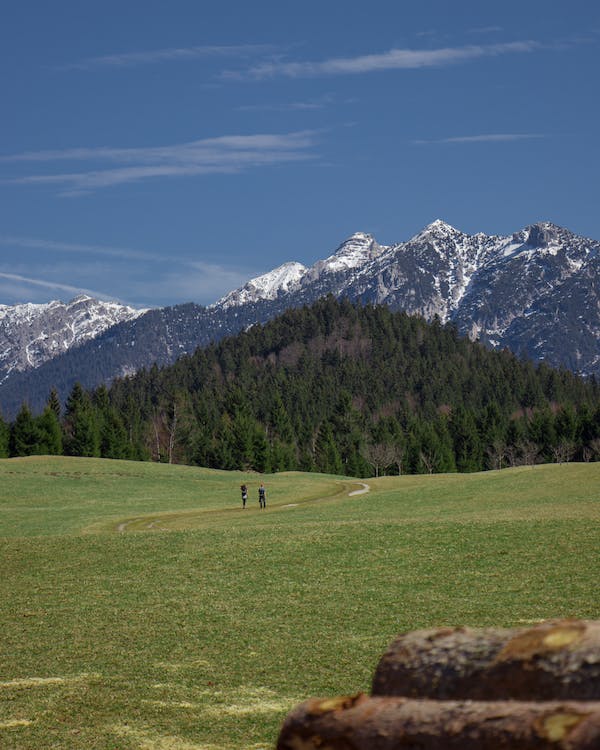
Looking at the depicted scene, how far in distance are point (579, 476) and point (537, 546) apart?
36669 millimetres

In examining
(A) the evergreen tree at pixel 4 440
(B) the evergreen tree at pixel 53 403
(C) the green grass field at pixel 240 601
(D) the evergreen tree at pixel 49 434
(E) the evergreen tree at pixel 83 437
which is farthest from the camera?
(B) the evergreen tree at pixel 53 403

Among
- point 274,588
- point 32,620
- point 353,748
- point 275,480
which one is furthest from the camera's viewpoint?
point 275,480

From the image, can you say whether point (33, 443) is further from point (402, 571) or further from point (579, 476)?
point (402, 571)

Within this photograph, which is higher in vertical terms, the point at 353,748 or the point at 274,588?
the point at 353,748

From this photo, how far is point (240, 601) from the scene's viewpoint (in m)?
30.5

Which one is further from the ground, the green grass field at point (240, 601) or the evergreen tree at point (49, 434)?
the evergreen tree at point (49, 434)

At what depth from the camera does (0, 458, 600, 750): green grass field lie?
18609 millimetres

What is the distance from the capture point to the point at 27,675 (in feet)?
71.5

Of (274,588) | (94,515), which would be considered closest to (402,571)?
(274,588)

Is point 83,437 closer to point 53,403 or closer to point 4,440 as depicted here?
point 4,440

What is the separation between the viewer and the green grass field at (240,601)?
18609mm

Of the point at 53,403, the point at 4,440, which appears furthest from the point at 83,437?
the point at 53,403

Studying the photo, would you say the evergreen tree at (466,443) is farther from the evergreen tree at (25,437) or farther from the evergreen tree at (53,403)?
the evergreen tree at (25,437)

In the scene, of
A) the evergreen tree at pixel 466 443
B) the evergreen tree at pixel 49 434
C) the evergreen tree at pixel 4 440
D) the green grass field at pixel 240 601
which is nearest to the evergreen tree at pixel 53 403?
the evergreen tree at pixel 49 434
